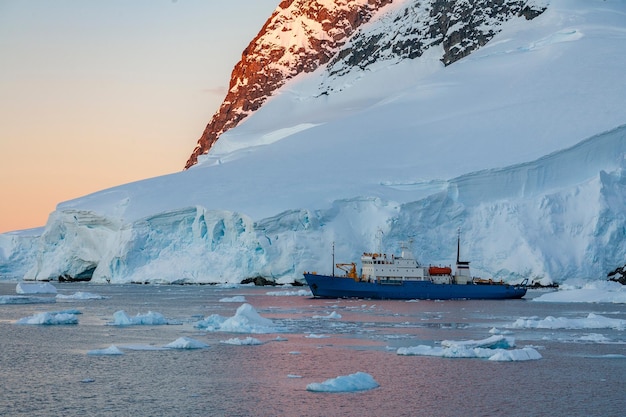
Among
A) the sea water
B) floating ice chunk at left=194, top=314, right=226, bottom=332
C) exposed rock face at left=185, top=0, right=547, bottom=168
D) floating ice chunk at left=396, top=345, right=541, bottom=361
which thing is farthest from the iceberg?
exposed rock face at left=185, top=0, right=547, bottom=168

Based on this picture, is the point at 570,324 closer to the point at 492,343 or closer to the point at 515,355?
the point at 492,343

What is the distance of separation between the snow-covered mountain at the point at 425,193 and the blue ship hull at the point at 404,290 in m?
2.89

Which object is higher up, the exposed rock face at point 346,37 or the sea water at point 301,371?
the exposed rock face at point 346,37

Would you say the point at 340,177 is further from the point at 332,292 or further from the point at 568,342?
the point at 568,342

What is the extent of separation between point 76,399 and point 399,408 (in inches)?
189

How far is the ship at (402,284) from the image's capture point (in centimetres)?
3584

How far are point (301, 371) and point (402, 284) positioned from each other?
66.7 ft

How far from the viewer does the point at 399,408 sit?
12766 mm

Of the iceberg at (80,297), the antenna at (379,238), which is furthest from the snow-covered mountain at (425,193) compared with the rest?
the iceberg at (80,297)

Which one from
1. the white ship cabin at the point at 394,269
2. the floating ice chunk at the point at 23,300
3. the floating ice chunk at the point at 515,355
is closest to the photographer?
the floating ice chunk at the point at 515,355

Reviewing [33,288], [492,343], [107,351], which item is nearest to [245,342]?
[107,351]

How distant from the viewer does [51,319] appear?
2377 cm

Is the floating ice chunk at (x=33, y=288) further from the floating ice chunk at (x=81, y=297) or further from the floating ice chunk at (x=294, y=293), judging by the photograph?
the floating ice chunk at (x=294, y=293)

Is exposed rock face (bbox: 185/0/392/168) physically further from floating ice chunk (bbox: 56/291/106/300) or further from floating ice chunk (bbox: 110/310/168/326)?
floating ice chunk (bbox: 110/310/168/326)
